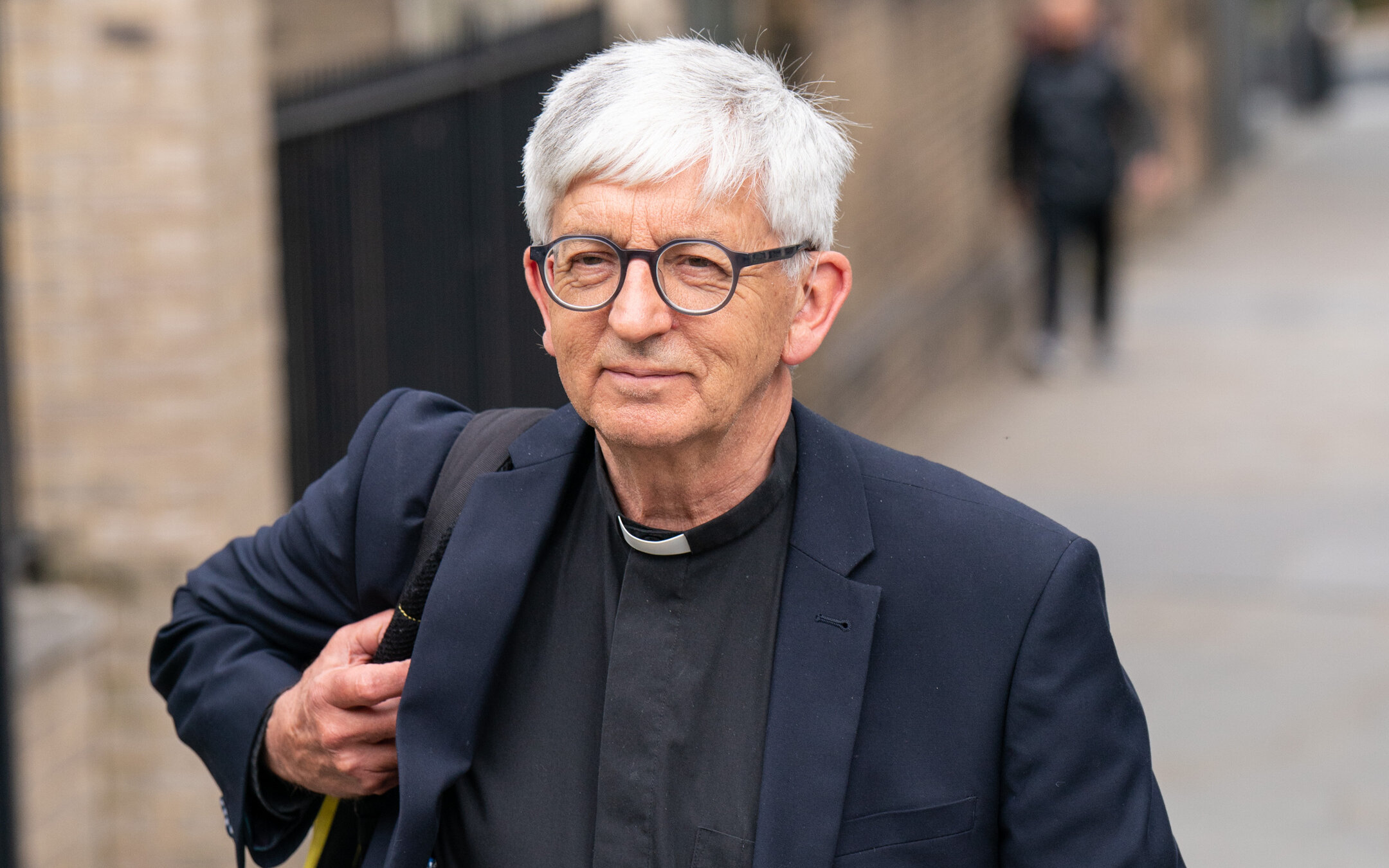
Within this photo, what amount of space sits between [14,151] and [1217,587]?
485 cm

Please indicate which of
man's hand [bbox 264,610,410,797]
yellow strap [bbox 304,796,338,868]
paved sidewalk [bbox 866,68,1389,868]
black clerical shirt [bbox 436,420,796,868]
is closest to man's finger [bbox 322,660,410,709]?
man's hand [bbox 264,610,410,797]

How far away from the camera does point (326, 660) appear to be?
2.31m

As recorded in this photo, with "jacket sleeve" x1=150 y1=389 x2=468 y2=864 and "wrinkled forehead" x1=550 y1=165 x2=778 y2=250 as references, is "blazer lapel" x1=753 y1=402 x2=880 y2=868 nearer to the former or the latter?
"wrinkled forehead" x1=550 y1=165 x2=778 y2=250

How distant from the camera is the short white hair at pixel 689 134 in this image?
2002mm

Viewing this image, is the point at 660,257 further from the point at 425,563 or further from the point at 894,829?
the point at 894,829

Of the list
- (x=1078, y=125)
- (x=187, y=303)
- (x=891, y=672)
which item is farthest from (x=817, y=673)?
(x=1078, y=125)

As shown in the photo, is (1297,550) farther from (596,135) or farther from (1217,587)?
(596,135)

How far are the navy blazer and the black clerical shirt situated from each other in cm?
5

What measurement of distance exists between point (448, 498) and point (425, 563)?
0.11 meters

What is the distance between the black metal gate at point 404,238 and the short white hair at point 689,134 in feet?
10.0

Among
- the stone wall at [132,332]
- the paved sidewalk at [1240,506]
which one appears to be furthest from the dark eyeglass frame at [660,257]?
the paved sidewalk at [1240,506]

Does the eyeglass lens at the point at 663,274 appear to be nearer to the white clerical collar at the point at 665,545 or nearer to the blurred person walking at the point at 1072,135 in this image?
the white clerical collar at the point at 665,545

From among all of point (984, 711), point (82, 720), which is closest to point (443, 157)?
point (82, 720)

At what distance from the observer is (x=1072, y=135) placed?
10859mm
